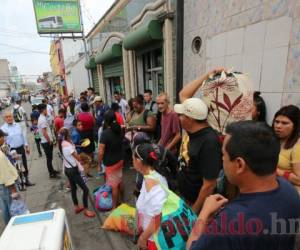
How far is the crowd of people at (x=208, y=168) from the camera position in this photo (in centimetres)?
96

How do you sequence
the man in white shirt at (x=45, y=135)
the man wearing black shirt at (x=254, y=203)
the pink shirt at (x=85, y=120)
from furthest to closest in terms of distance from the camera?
1. the pink shirt at (x=85, y=120)
2. the man in white shirt at (x=45, y=135)
3. the man wearing black shirt at (x=254, y=203)

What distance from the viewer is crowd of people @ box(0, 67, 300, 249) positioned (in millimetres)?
961

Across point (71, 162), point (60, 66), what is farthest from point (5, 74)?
point (71, 162)

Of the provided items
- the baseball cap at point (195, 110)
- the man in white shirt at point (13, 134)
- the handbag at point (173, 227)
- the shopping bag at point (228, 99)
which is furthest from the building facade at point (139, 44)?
the handbag at point (173, 227)

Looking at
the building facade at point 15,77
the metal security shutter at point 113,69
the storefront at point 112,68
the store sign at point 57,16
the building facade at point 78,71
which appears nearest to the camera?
the storefront at point 112,68

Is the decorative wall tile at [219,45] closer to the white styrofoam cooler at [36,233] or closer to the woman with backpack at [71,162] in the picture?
the woman with backpack at [71,162]

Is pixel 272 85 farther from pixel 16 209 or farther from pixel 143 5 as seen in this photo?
pixel 143 5

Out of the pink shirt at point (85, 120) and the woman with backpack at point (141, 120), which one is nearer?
the woman with backpack at point (141, 120)

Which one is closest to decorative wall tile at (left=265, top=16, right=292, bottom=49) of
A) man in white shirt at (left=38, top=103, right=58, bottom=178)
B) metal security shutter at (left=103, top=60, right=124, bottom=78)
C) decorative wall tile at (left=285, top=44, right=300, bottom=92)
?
decorative wall tile at (left=285, top=44, right=300, bottom=92)

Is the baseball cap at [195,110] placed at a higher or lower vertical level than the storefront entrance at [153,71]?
lower

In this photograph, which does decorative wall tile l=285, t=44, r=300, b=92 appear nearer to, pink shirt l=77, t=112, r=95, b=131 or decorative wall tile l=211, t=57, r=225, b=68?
decorative wall tile l=211, t=57, r=225, b=68

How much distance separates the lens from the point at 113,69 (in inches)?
381

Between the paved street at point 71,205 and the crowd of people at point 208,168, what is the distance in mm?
227

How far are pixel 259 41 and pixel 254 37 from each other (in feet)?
0.38
